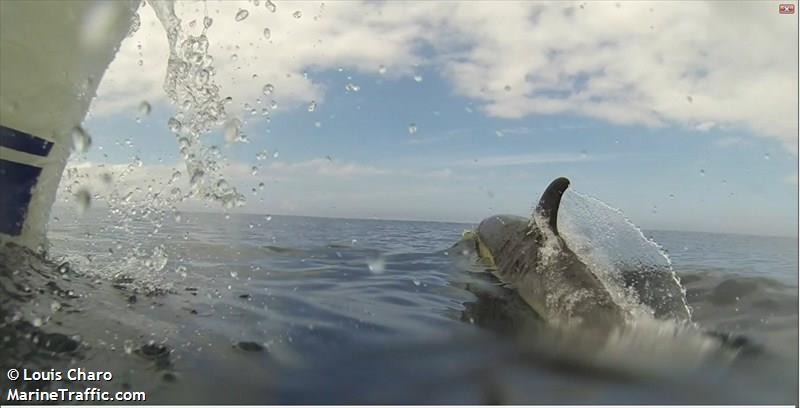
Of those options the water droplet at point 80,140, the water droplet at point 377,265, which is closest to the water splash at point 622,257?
the water droplet at point 377,265

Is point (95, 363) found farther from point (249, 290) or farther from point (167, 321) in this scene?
point (249, 290)

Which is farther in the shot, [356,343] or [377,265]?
[377,265]

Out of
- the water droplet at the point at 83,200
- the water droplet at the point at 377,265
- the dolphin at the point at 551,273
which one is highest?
the water droplet at the point at 83,200

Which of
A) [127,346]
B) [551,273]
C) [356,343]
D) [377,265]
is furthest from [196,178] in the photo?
[551,273]

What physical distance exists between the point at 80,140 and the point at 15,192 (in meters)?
0.84

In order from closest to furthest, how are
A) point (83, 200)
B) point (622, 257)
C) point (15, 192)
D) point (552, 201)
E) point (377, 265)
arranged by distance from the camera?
point (83, 200)
point (15, 192)
point (552, 201)
point (622, 257)
point (377, 265)

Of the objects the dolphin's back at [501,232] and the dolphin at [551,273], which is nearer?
the dolphin at [551,273]

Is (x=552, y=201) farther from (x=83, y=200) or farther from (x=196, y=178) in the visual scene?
(x=83, y=200)

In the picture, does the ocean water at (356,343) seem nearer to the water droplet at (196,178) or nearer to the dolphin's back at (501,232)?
the water droplet at (196,178)

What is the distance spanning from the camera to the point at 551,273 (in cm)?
580

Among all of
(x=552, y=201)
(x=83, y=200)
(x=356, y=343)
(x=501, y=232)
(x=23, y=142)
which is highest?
(x=23, y=142)

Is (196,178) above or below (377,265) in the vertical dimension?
above

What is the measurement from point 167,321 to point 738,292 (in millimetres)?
7586

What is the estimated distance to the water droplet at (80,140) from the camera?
16.1 ft
